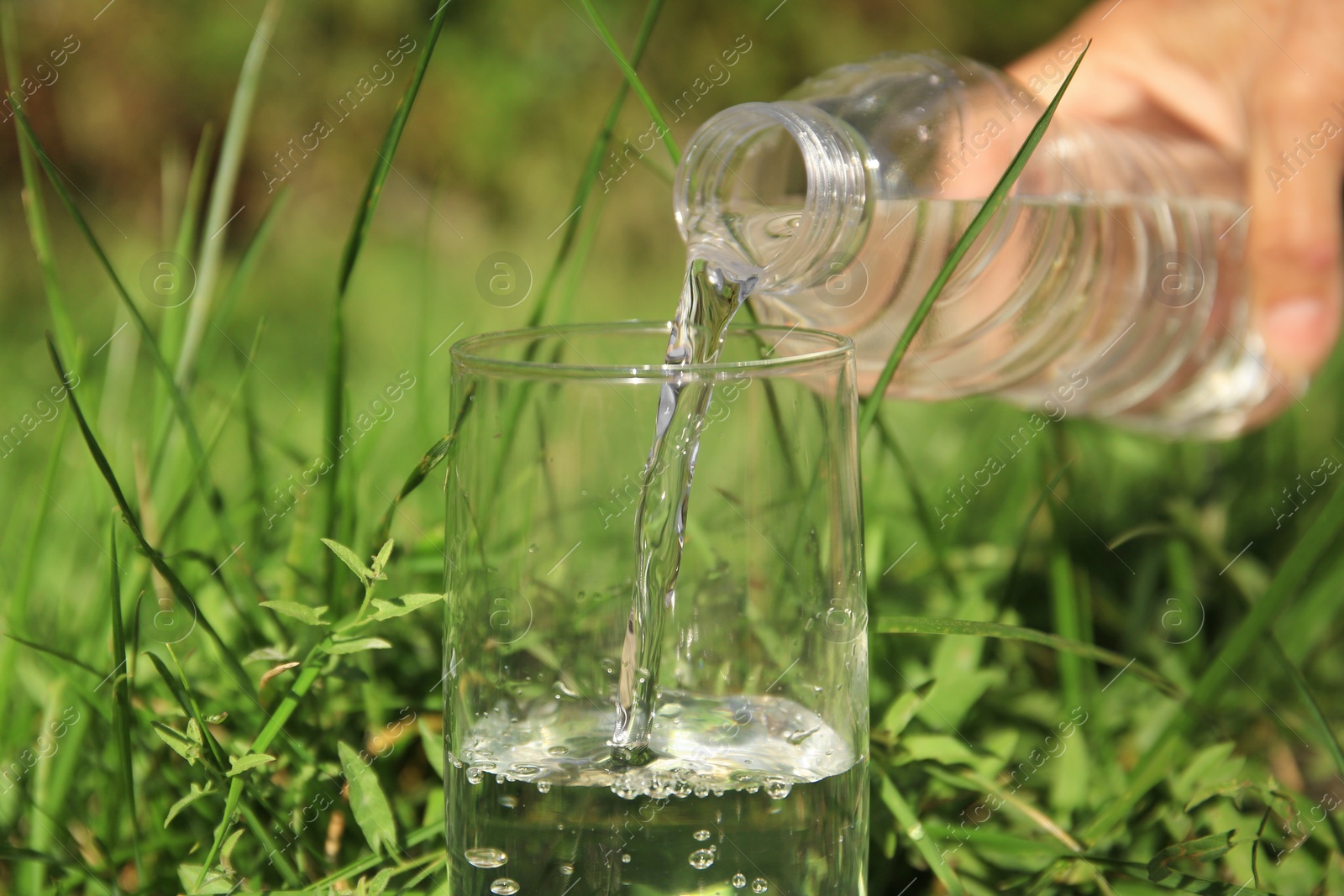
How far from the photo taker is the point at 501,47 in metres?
3.40

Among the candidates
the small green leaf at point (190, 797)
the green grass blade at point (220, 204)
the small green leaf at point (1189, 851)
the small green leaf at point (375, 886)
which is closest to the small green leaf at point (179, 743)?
the small green leaf at point (190, 797)

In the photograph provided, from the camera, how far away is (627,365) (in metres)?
0.71

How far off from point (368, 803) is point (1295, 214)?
1026mm

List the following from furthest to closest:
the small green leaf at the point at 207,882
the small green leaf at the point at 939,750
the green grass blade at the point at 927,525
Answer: the green grass blade at the point at 927,525 → the small green leaf at the point at 939,750 → the small green leaf at the point at 207,882

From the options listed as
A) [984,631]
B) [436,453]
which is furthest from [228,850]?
[984,631]

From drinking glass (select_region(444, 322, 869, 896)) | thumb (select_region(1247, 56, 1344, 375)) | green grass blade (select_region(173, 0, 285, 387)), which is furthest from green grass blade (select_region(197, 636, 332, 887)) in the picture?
thumb (select_region(1247, 56, 1344, 375))

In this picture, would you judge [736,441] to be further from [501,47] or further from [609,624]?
[501,47]

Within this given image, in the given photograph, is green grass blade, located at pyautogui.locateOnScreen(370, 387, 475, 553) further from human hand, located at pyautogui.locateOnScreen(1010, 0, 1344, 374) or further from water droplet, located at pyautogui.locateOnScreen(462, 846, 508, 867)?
human hand, located at pyautogui.locateOnScreen(1010, 0, 1344, 374)

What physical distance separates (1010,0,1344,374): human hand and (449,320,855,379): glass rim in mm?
722

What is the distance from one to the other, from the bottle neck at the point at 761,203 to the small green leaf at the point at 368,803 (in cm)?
38

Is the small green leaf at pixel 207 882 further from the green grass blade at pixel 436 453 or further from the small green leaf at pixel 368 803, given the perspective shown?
the green grass blade at pixel 436 453

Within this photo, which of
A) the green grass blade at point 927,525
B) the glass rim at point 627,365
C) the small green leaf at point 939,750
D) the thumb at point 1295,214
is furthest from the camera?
the thumb at point 1295,214

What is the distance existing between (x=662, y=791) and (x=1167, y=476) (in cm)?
123

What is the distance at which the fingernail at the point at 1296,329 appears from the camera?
1.23 meters
